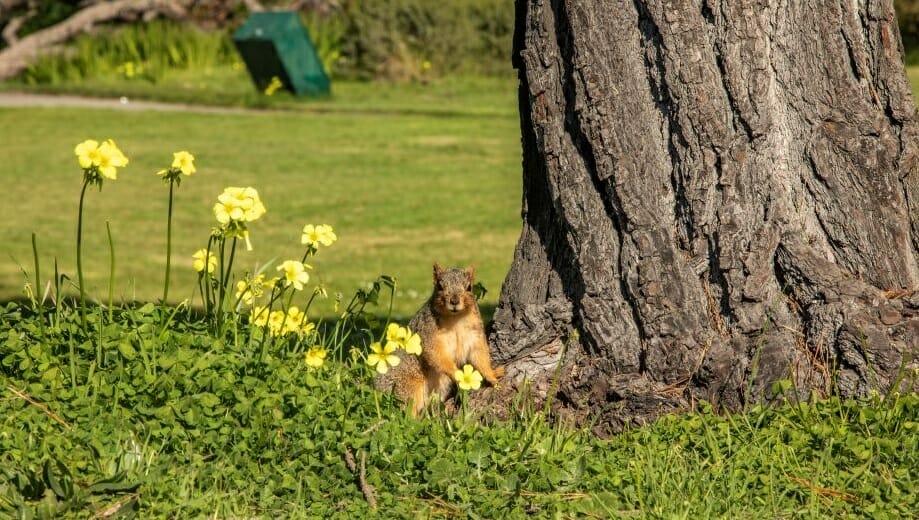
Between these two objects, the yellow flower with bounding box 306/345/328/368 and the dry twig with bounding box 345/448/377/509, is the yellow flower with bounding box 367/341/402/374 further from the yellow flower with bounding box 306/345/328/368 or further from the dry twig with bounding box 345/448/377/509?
the dry twig with bounding box 345/448/377/509

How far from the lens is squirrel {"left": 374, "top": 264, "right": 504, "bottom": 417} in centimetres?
505

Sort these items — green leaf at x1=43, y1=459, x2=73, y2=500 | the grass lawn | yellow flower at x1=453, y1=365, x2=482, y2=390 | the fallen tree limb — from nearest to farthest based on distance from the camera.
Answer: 1. green leaf at x1=43, y1=459, x2=73, y2=500
2. yellow flower at x1=453, y1=365, x2=482, y2=390
3. the grass lawn
4. the fallen tree limb

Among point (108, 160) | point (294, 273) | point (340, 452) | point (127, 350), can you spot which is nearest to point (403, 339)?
point (294, 273)

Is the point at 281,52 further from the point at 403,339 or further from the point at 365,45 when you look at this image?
the point at 403,339

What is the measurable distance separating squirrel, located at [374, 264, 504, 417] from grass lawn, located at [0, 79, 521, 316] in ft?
3.44

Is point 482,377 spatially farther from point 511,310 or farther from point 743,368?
point 743,368

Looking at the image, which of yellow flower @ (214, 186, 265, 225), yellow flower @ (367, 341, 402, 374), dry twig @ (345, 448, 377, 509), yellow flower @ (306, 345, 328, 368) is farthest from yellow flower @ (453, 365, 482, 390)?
yellow flower @ (214, 186, 265, 225)

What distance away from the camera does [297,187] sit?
13.0 metres

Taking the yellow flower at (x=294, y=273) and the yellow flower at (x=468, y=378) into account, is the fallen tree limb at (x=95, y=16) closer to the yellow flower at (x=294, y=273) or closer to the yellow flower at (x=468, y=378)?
the yellow flower at (x=294, y=273)

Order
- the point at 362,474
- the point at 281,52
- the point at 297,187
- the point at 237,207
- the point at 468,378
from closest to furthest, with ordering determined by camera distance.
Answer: the point at 362,474, the point at 237,207, the point at 468,378, the point at 297,187, the point at 281,52

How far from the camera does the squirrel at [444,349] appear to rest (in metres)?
5.05

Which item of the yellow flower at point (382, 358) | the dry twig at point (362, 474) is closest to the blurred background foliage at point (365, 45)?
the yellow flower at point (382, 358)

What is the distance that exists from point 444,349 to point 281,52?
1536cm

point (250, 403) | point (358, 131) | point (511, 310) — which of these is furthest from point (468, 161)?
point (250, 403)
